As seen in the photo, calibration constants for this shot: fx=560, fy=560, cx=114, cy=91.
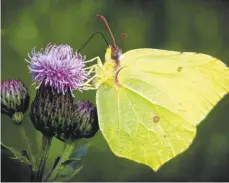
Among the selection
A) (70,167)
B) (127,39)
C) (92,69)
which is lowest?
(127,39)

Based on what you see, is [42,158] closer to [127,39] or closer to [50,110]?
[50,110]

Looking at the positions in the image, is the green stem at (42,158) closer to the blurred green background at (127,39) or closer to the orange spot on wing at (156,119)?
the orange spot on wing at (156,119)

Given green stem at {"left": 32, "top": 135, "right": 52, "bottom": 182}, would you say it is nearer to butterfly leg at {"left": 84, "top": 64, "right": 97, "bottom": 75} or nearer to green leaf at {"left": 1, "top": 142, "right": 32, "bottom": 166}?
green leaf at {"left": 1, "top": 142, "right": 32, "bottom": 166}

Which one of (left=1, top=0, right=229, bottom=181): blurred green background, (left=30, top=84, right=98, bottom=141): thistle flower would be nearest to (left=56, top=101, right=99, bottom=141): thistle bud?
(left=30, top=84, right=98, bottom=141): thistle flower

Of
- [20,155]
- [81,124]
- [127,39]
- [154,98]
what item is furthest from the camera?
[127,39]

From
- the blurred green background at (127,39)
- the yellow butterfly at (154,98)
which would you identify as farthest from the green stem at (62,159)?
the blurred green background at (127,39)

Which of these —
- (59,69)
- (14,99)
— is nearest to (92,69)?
(59,69)
